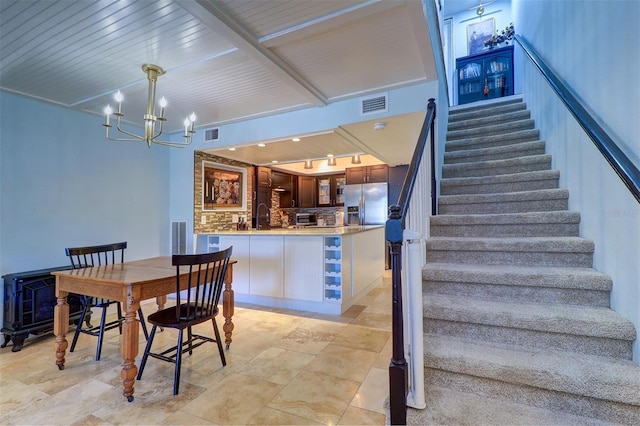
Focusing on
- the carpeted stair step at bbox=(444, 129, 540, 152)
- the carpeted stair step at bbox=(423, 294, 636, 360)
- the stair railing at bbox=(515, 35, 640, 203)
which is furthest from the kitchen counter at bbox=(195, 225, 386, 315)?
the stair railing at bbox=(515, 35, 640, 203)

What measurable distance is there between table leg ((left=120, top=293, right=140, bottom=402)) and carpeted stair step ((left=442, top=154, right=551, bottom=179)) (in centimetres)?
298

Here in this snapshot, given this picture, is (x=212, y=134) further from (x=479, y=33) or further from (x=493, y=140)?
(x=479, y=33)

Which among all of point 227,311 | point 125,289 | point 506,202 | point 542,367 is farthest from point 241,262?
point 542,367

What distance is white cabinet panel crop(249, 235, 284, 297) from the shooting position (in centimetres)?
372

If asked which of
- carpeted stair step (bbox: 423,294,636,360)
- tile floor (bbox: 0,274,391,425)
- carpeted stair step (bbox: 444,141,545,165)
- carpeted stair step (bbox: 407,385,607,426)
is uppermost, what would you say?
carpeted stair step (bbox: 444,141,545,165)

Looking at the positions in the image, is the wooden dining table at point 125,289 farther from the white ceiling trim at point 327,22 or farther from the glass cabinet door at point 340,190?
the glass cabinet door at point 340,190

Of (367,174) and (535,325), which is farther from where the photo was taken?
(367,174)

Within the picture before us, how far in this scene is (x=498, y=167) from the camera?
9.15ft

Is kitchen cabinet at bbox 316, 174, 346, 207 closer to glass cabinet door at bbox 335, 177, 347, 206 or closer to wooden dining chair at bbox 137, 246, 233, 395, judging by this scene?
glass cabinet door at bbox 335, 177, 347, 206

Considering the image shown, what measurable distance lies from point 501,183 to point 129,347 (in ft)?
10.4

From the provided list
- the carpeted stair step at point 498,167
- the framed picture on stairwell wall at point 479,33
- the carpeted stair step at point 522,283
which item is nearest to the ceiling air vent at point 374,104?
the carpeted stair step at point 498,167

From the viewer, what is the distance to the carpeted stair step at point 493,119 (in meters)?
3.47

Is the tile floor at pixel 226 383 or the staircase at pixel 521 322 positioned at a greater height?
the staircase at pixel 521 322

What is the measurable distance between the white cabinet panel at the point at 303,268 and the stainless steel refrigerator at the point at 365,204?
2.70 metres
